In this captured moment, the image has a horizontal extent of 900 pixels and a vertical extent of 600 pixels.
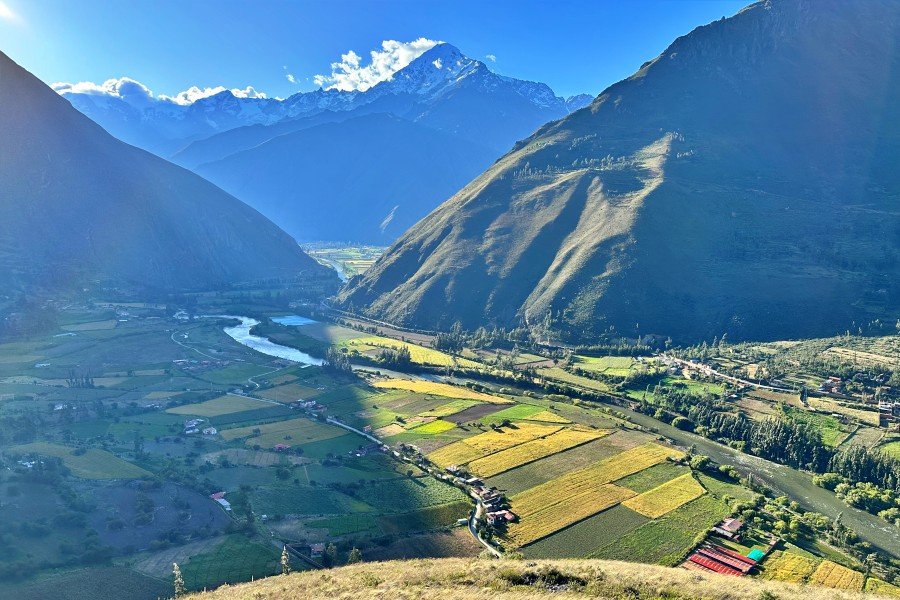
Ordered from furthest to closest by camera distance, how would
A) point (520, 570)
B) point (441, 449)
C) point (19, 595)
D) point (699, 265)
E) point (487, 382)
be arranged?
point (699, 265) < point (487, 382) < point (441, 449) < point (19, 595) < point (520, 570)

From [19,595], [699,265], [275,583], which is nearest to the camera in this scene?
[275,583]

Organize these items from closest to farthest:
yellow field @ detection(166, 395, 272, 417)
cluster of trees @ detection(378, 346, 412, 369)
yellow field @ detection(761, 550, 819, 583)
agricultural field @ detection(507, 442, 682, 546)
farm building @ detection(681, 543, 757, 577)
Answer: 1. yellow field @ detection(761, 550, 819, 583)
2. farm building @ detection(681, 543, 757, 577)
3. agricultural field @ detection(507, 442, 682, 546)
4. yellow field @ detection(166, 395, 272, 417)
5. cluster of trees @ detection(378, 346, 412, 369)

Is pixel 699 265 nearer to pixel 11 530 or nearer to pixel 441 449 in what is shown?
pixel 441 449

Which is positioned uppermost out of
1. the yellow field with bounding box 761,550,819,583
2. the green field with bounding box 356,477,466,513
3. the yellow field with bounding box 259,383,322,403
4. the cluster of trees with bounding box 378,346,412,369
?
the cluster of trees with bounding box 378,346,412,369

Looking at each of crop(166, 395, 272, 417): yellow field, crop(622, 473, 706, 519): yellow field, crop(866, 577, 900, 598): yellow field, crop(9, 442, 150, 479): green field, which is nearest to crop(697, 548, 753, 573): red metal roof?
crop(622, 473, 706, 519): yellow field

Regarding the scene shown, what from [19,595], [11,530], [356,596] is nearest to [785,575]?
[356,596]

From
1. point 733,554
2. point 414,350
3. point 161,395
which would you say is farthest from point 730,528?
point 161,395

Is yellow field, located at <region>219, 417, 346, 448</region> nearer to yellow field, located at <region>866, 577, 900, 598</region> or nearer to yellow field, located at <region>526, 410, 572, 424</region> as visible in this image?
yellow field, located at <region>526, 410, 572, 424</region>
